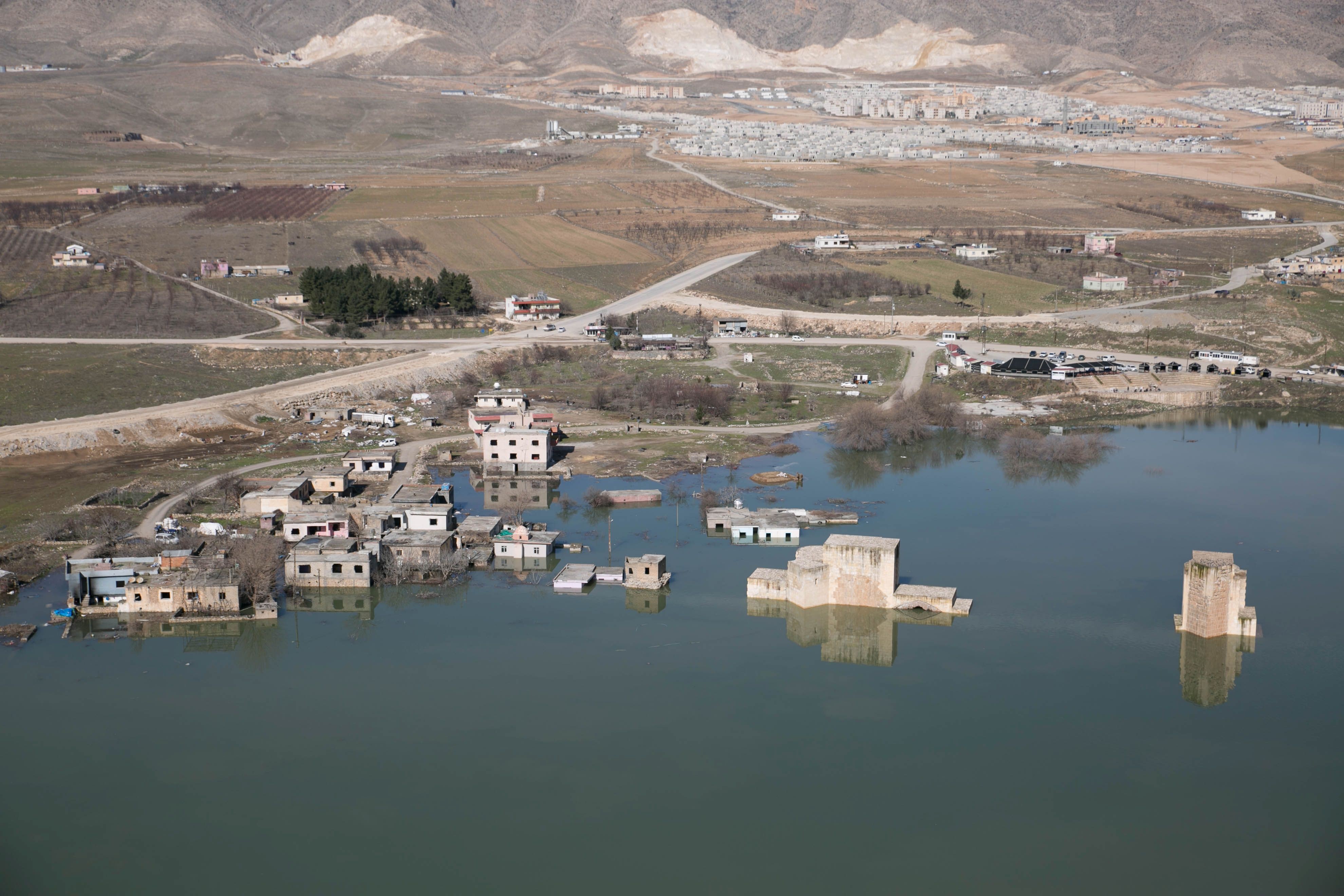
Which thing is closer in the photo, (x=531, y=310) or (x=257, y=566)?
(x=257, y=566)

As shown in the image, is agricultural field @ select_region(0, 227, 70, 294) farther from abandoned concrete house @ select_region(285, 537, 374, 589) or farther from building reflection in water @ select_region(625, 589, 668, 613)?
building reflection in water @ select_region(625, 589, 668, 613)

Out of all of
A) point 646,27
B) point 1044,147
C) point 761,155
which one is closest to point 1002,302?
point 761,155

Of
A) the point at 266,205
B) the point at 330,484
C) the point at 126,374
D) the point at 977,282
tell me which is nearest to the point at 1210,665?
the point at 330,484

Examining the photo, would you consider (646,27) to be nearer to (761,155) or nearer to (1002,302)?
(761,155)

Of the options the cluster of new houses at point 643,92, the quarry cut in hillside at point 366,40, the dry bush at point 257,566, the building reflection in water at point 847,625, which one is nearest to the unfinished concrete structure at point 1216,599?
the building reflection in water at point 847,625

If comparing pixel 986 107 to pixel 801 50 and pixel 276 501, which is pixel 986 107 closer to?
pixel 801 50

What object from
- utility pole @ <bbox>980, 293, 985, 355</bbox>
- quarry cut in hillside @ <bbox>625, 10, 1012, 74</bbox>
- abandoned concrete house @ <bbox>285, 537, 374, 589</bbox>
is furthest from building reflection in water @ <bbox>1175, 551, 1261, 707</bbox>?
quarry cut in hillside @ <bbox>625, 10, 1012, 74</bbox>
